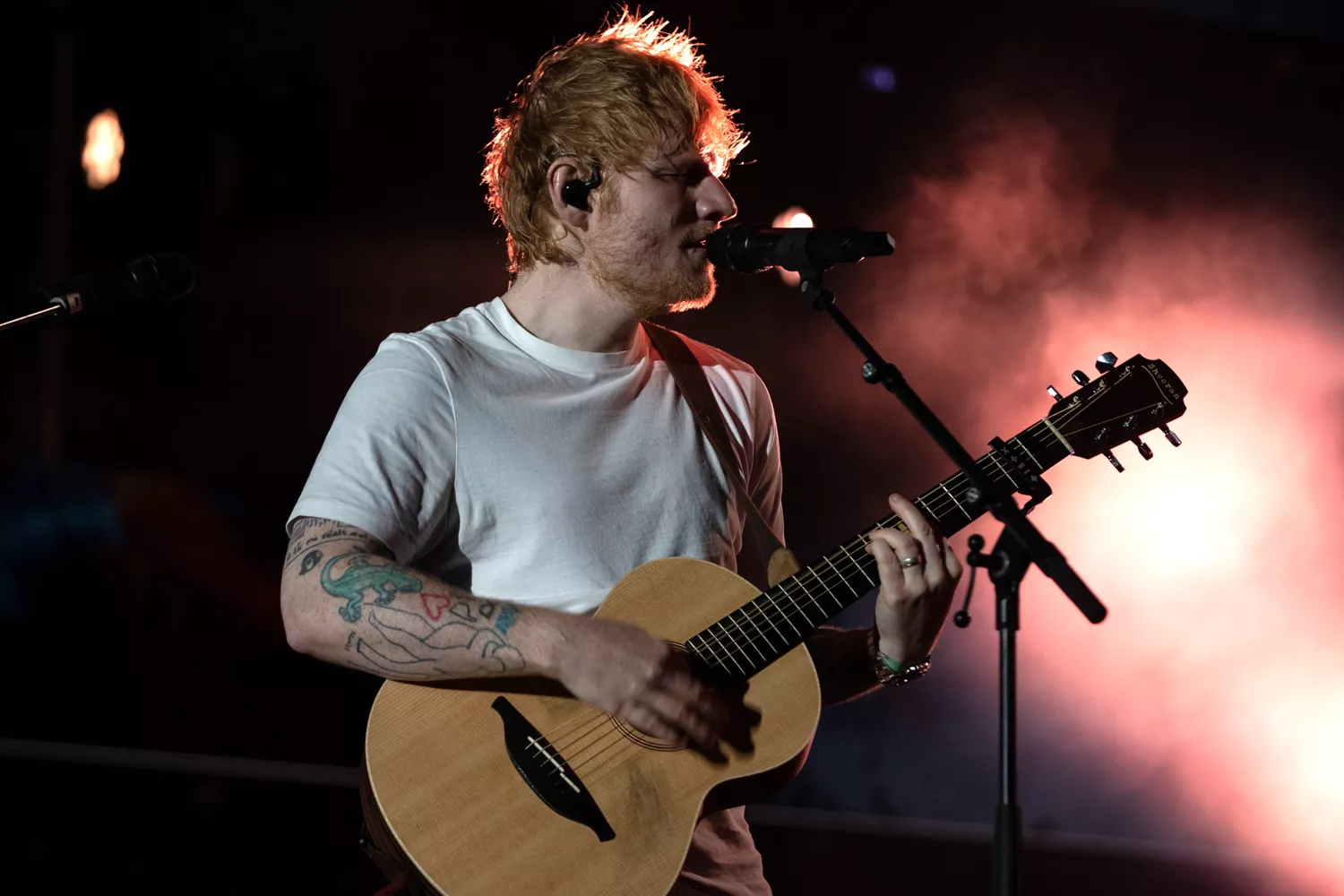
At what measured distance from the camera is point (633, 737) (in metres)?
2.02

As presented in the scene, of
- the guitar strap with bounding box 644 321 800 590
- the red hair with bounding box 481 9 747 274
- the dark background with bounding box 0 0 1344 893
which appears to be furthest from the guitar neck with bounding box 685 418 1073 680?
the dark background with bounding box 0 0 1344 893

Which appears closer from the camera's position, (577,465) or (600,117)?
(577,465)

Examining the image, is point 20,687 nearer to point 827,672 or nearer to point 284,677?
point 284,677

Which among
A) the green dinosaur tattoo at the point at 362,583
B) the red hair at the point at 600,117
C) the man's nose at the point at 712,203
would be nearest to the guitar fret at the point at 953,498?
the man's nose at the point at 712,203

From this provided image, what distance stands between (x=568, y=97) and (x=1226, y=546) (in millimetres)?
3536

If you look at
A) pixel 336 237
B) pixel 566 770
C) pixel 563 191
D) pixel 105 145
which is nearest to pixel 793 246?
pixel 563 191

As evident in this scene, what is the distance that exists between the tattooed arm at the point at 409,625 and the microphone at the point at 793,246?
67cm

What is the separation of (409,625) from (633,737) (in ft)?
1.36

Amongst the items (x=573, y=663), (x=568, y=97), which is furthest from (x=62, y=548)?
(x=573, y=663)

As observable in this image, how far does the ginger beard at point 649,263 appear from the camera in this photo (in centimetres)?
237

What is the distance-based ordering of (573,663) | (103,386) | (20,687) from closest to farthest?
(573,663) < (20,687) < (103,386)

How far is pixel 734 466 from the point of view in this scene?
2.43 meters

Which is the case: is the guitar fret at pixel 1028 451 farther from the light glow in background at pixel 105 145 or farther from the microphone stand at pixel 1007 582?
the light glow in background at pixel 105 145

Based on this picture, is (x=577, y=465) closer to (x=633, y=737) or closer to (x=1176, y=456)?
(x=633, y=737)
